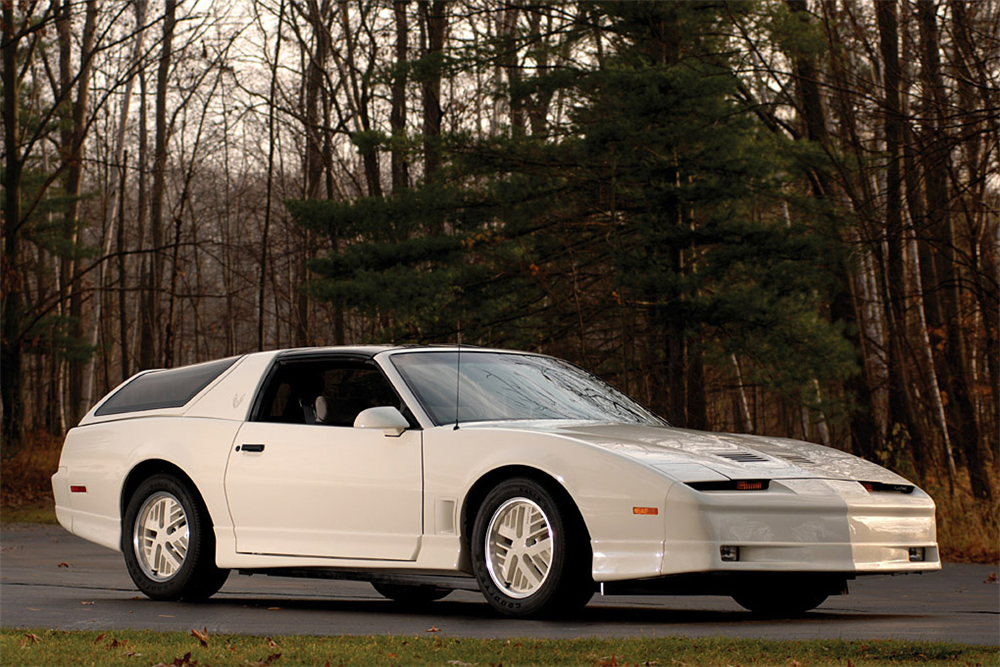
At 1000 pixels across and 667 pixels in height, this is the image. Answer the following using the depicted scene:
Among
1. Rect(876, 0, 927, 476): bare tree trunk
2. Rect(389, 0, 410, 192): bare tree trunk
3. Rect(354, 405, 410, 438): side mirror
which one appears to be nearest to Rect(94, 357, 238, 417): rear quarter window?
Rect(354, 405, 410, 438): side mirror

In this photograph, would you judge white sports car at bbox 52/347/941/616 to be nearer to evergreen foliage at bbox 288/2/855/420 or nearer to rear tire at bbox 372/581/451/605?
rear tire at bbox 372/581/451/605

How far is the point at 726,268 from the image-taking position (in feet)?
70.3

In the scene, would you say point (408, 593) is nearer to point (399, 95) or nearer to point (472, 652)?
point (472, 652)

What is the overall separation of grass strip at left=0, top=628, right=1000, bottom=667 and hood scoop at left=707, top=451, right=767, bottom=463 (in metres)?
1.22

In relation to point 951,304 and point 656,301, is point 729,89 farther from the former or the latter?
point 951,304

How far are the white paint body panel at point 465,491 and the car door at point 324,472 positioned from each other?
0.04 ft

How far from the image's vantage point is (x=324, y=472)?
873 centimetres

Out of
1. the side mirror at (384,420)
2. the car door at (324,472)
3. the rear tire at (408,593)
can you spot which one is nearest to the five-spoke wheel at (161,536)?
the car door at (324,472)

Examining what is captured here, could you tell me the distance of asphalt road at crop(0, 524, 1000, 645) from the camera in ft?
24.3

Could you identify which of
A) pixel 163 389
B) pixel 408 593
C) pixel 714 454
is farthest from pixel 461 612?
pixel 163 389

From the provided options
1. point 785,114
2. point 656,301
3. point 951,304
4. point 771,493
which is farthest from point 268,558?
point 785,114

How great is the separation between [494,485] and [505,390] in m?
1.02

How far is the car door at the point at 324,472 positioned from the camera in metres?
8.37

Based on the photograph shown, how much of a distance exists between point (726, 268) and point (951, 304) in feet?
17.6
